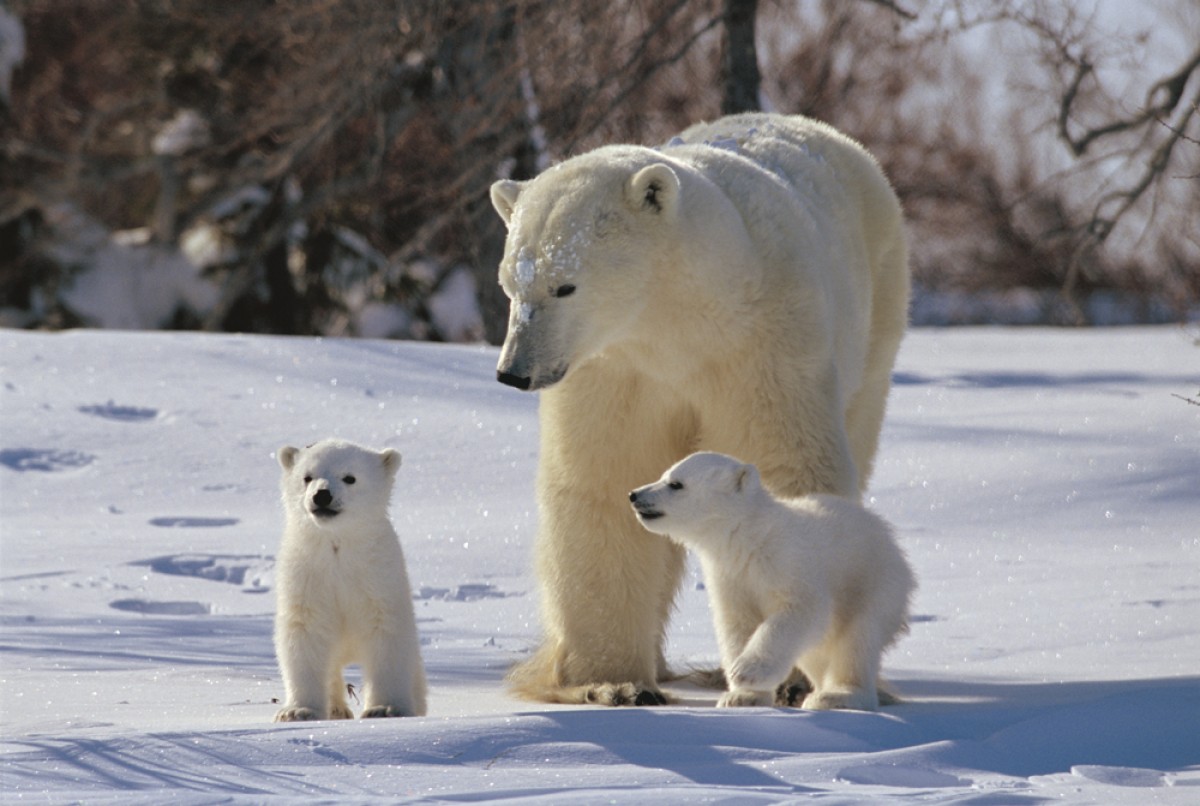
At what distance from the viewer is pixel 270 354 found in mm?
9211

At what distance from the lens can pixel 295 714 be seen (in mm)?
3906

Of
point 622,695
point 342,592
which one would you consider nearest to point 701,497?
point 622,695

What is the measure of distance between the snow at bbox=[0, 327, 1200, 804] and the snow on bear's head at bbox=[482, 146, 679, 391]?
2.90ft

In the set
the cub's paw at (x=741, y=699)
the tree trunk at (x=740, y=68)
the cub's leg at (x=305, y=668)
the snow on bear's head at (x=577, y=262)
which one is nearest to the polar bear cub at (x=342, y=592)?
the cub's leg at (x=305, y=668)

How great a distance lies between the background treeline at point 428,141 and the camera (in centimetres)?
972

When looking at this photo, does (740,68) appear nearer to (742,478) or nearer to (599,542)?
(599,542)

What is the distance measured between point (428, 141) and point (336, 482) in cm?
1322

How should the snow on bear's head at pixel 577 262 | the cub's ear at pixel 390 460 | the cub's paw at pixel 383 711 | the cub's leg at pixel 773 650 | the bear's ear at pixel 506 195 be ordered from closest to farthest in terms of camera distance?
the cub's leg at pixel 773 650 < the cub's paw at pixel 383 711 < the snow on bear's head at pixel 577 262 < the cub's ear at pixel 390 460 < the bear's ear at pixel 506 195

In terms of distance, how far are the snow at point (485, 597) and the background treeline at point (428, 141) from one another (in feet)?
4.31

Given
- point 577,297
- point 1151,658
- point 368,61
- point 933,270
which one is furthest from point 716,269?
point 933,270

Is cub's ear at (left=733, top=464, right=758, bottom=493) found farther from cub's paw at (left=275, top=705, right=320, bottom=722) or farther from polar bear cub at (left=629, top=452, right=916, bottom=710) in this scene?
cub's paw at (left=275, top=705, right=320, bottom=722)

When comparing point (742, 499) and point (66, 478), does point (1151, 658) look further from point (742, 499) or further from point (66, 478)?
point (66, 478)

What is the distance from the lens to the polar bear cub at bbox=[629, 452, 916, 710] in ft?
13.1

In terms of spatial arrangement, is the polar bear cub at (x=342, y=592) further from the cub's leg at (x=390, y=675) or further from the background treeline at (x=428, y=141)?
the background treeline at (x=428, y=141)
